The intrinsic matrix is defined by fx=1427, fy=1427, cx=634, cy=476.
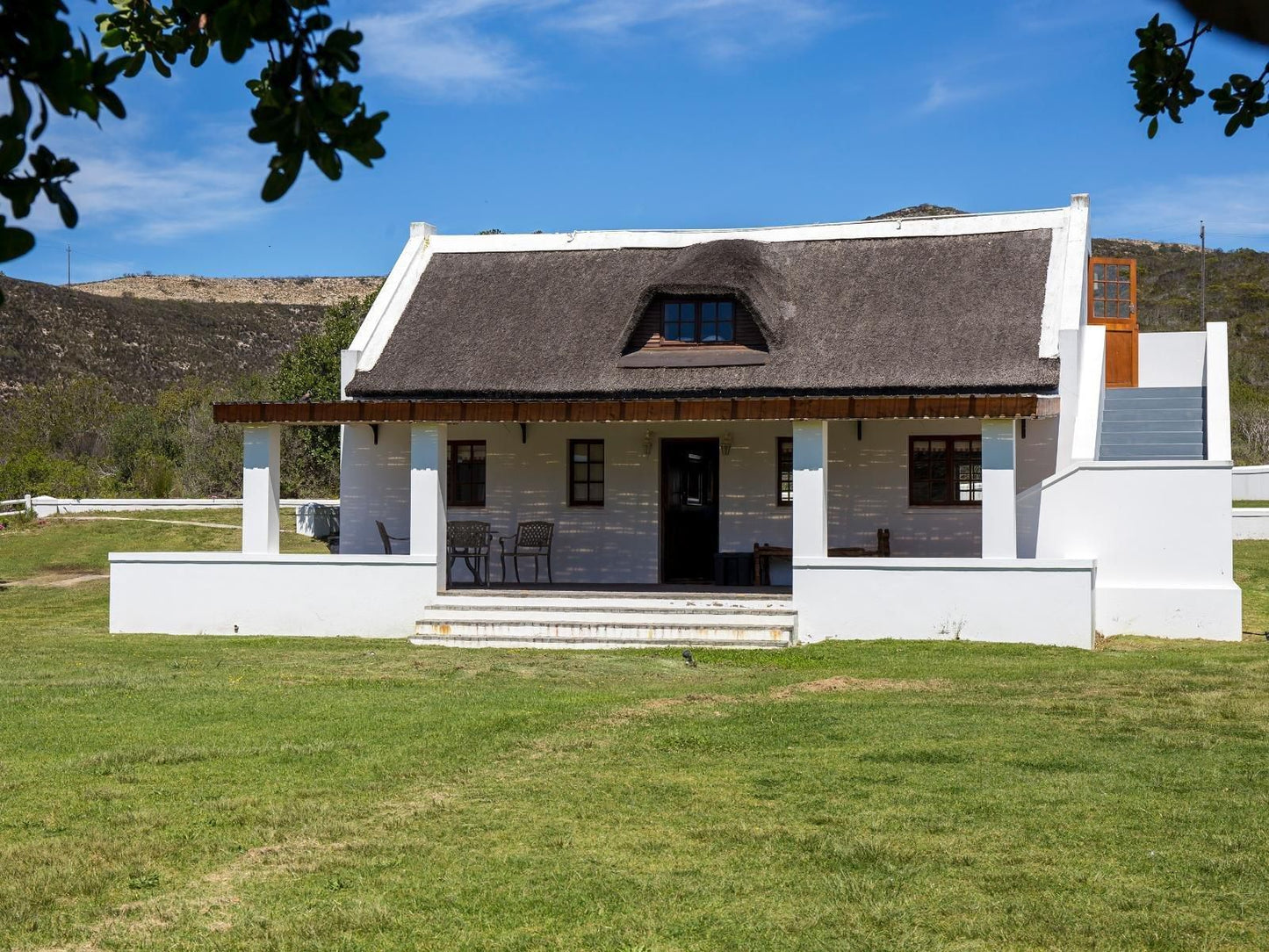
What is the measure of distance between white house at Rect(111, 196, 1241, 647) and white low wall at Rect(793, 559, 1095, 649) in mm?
33

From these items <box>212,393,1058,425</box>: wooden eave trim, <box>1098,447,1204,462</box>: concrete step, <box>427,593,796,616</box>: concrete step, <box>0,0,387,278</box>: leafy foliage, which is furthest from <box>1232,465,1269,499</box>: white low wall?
<box>0,0,387,278</box>: leafy foliage

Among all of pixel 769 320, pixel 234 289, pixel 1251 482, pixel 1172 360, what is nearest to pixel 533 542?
pixel 769 320

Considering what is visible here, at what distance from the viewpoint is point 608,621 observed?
683 inches

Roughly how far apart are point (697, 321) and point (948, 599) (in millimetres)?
5869

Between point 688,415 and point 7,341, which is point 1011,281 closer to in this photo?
point 688,415

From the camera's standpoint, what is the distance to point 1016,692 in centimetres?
1277

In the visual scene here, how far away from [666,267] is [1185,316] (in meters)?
51.0

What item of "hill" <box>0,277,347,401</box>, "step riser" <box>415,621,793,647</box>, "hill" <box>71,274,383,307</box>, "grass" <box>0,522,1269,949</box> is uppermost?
"hill" <box>71,274,383,307</box>

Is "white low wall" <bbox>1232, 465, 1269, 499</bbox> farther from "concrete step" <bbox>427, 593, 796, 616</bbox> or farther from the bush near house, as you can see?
"concrete step" <bbox>427, 593, 796, 616</bbox>

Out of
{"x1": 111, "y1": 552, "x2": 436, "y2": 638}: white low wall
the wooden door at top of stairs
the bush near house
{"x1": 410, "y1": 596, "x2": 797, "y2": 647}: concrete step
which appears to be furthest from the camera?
the bush near house

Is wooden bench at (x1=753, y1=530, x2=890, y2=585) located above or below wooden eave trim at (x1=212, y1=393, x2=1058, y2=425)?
below

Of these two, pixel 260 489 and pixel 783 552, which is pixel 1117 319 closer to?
pixel 783 552

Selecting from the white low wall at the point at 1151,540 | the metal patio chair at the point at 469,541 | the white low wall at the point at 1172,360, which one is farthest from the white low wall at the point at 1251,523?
the metal patio chair at the point at 469,541

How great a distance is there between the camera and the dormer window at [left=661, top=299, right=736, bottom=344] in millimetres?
20453
